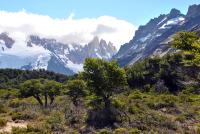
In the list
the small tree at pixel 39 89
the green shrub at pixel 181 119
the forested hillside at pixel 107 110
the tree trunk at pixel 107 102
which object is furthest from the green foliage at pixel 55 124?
the small tree at pixel 39 89

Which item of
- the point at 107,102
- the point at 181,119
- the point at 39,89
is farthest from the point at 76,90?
the point at 181,119

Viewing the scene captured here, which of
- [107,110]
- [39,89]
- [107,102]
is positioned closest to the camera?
[107,110]

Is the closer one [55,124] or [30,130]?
[30,130]

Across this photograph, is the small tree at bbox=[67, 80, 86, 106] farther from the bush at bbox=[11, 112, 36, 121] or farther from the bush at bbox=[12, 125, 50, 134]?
the bush at bbox=[12, 125, 50, 134]

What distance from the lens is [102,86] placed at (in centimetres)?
5909

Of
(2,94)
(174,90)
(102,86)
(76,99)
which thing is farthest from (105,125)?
(2,94)

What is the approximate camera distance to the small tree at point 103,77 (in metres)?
59.1

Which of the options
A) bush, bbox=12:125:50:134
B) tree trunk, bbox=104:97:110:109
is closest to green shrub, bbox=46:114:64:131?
bush, bbox=12:125:50:134

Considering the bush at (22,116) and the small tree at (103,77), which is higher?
the small tree at (103,77)

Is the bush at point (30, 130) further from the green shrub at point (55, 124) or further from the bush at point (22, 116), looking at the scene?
the bush at point (22, 116)

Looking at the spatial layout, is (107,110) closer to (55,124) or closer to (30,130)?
(55,124)

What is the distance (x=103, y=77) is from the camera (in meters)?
59.2

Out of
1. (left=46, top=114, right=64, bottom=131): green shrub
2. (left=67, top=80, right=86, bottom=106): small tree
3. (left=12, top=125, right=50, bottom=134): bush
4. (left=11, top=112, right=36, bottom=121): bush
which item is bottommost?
(left=12, top=125, right=50, bottom=134): bush

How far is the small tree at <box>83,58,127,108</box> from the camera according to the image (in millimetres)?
59094
